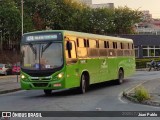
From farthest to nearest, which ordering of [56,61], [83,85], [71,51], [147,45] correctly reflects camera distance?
[147,45], [83,85], [71,51], [56,61]

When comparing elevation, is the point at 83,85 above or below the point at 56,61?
below

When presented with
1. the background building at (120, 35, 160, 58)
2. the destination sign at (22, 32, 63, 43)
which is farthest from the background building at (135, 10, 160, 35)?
the destination sign at (22, 32, 63, 43)

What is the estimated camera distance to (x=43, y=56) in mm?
19812

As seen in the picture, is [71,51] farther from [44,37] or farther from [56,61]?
[44,37]

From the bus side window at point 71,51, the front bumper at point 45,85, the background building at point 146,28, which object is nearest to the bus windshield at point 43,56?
the bus side window at point 71,51

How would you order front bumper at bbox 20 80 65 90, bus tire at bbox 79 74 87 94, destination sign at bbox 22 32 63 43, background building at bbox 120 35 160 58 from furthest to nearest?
1. background building at bbox 120 35 160 58
2. bus tire at bbox 79 74 87 94
3. destination sign at bbox 22 32 63 43
4. front bumper at bbox 20 80 65 90

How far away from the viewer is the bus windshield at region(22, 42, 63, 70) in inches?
776

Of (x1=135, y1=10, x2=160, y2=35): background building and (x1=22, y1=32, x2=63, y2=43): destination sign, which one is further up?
(x1=135, y1=10, x2=160, y2=35): background building

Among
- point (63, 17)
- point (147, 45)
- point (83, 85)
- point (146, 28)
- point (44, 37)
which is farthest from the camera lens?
point (146, 28)

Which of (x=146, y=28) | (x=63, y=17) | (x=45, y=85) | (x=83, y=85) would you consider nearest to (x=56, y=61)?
(x=45, y=85)

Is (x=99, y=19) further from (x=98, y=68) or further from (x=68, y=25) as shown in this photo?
(x=98, y=68)

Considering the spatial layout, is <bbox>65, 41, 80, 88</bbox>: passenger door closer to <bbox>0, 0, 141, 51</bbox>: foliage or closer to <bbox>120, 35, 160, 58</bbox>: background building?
<bbox>0, 0, 141, 51</bbox>: foliage

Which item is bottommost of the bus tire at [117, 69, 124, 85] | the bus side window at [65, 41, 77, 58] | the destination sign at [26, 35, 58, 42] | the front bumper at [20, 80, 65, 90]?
the bus tire at [117, 69, 124, 85]

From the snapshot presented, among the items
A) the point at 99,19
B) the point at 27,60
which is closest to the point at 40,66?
the point at 27,60
